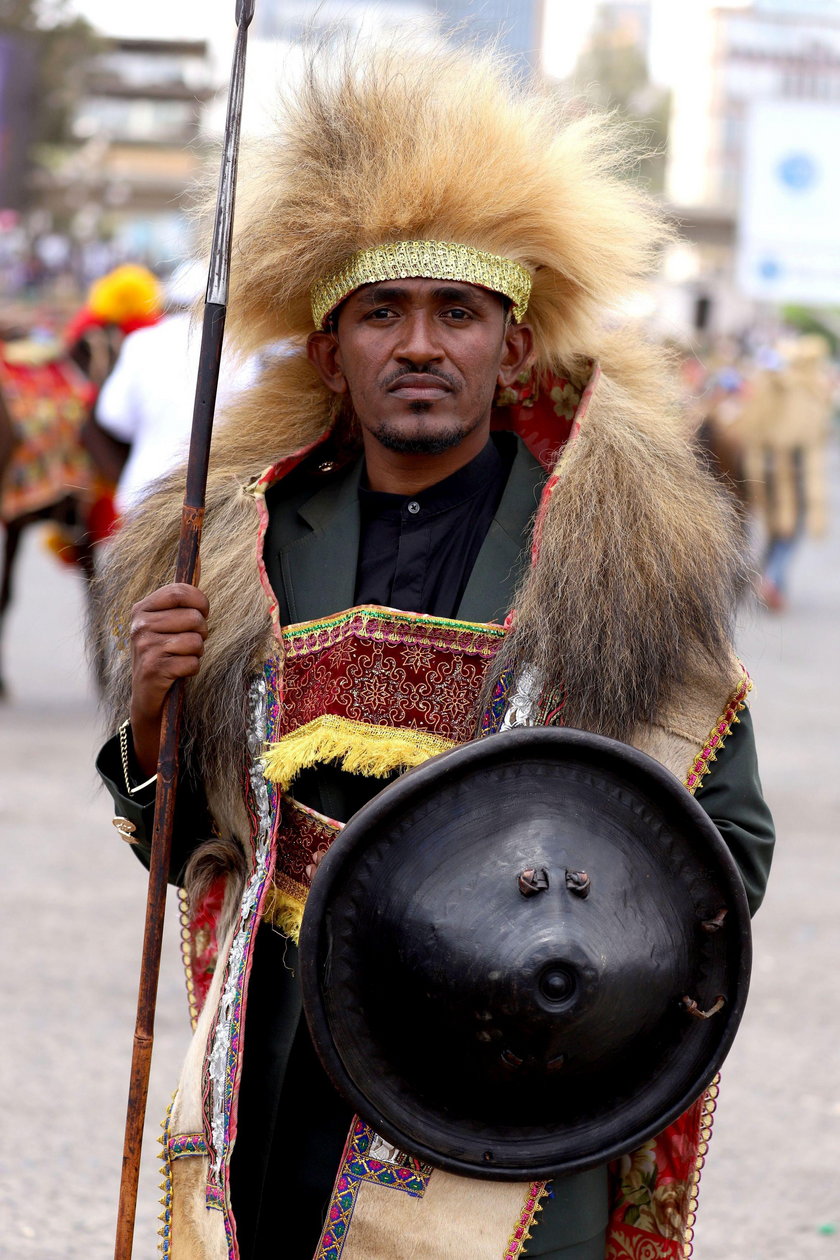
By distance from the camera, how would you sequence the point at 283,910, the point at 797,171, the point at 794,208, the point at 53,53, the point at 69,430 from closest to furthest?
the point at 283,910
the point at 69,430
the point at 794,208
the point at 797,171
the point at 53,53

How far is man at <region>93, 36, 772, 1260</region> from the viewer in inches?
85.6

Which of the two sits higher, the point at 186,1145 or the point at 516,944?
the point at 516,944

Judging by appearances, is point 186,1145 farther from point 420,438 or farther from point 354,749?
point 420,438

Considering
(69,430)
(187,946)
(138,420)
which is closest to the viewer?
(187,946)

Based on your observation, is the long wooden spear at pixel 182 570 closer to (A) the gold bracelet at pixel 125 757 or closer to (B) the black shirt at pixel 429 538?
(A) the gold bracelet at pixel 125 757

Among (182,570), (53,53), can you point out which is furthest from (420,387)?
(53,53)

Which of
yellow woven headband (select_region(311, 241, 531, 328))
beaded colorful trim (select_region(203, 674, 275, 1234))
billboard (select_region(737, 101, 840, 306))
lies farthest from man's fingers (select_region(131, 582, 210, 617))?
billboard (select_region(737, 101, 840, 306))

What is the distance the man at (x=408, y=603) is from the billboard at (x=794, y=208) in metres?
12.4

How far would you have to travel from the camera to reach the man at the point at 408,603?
2.17m

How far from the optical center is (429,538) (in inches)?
92.1

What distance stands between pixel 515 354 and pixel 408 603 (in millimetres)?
393

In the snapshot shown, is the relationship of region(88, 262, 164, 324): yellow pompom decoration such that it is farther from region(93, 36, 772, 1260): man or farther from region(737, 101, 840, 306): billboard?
region(737, 101, 840, 306): billboard

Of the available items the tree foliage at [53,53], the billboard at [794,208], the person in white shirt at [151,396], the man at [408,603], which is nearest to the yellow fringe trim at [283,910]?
the man at [408,603]

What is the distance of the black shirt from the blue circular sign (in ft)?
42.3
